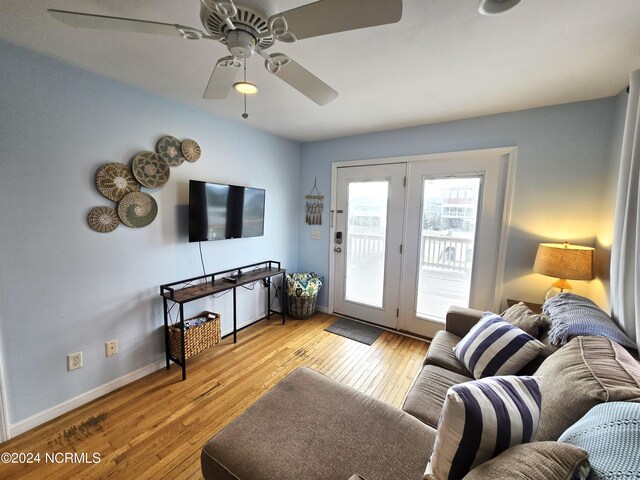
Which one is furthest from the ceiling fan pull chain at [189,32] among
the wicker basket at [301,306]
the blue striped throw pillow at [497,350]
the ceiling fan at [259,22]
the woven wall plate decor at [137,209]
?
the wicker basket at [301,306]

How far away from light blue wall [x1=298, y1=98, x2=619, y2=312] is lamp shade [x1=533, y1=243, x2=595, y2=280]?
37 centimetres

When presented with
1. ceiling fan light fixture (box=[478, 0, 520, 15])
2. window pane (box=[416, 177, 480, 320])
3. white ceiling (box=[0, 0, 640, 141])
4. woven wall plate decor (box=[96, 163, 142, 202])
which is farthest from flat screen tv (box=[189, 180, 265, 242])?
ceiling fan light fixture (box=[478, 0, 520, 15])

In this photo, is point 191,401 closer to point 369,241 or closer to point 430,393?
point 430,393

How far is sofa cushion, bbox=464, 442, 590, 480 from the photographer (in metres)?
0.65

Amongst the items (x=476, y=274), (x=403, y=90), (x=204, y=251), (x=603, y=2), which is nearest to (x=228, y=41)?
(x=403, y=90)

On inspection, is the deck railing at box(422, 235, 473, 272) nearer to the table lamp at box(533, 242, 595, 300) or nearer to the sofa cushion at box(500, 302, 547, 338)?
the table lamp at box(533, 242, 595, 300)

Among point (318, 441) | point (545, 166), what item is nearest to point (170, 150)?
point (318, 441)

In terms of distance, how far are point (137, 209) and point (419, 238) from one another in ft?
8.77

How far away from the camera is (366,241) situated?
331 cm

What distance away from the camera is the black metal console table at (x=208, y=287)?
7.24 ft

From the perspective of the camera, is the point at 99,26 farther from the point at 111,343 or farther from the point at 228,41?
the point at 111,343

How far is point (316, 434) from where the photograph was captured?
1.15 meters

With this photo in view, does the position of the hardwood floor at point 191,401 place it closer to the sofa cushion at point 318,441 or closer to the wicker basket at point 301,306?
the wicker basket at point 301,306

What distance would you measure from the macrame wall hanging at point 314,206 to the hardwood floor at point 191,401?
1454 mm
